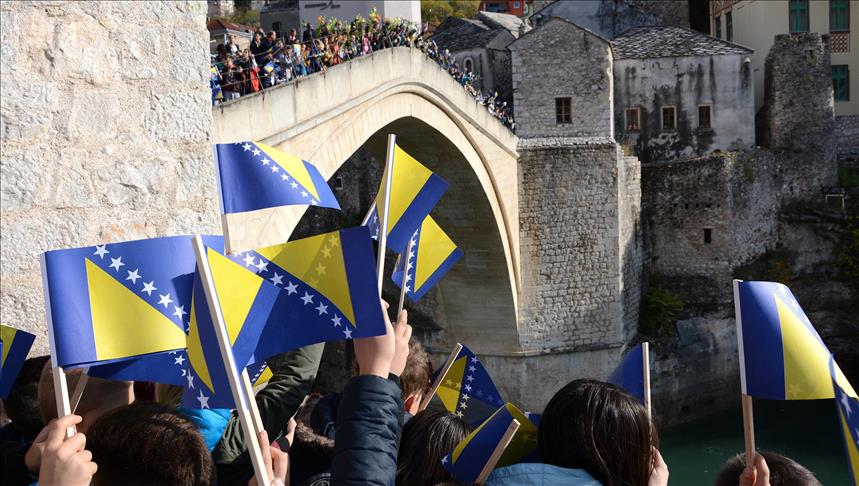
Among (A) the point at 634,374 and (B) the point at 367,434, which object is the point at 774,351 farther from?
(B) the point at 367,434

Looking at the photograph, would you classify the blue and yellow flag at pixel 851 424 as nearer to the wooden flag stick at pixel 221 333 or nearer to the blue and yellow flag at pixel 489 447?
the blue and yellow flag at pixel 489 447

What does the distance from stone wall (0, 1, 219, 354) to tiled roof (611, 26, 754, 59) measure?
61.1ft

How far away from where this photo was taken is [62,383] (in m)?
2.45

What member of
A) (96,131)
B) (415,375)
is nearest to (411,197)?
(415,375)

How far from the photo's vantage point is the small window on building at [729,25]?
83.5 feet

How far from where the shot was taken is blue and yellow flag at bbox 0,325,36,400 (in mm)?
3176

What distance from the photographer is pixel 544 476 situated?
247 cm

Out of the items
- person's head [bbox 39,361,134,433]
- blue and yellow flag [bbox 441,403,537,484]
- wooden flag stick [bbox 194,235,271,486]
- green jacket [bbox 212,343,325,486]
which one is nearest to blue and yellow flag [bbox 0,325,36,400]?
person's head [bbox 39,361,134,433]

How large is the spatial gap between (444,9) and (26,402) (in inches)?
1643

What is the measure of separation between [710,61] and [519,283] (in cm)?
730

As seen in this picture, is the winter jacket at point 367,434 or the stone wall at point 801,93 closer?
the winter jacket at point 367,434

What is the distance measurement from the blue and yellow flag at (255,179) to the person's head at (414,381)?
32.1 inches

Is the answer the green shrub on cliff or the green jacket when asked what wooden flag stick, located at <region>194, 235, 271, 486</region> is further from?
the green shrub on cliff

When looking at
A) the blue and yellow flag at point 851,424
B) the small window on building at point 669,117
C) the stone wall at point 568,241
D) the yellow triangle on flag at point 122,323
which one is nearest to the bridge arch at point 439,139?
the stone wall at point 568,241
